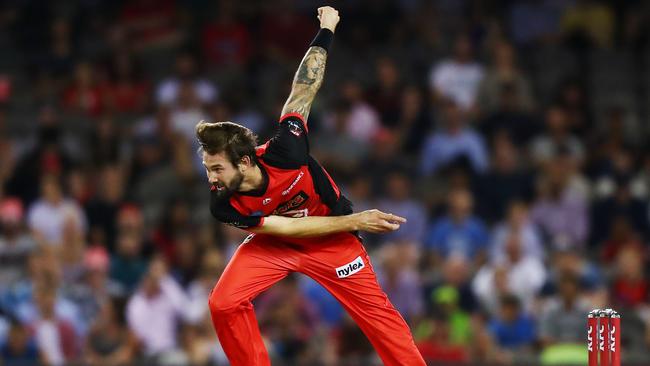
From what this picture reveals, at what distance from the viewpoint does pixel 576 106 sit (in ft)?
52.3

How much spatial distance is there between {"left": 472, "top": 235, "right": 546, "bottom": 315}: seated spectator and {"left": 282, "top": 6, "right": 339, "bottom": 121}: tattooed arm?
507cm

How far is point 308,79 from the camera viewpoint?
916 centimetres

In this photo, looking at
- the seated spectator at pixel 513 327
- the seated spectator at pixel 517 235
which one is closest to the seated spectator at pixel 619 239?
the seated spectator at pixel 517 235

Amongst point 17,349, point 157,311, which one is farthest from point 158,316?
point 17,349

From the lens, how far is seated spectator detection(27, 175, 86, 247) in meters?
14.8

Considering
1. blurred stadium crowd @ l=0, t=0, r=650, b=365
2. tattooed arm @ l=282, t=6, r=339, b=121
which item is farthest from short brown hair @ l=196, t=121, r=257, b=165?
blurred stadium crowd @ l=0, t=0, r=650, b=365

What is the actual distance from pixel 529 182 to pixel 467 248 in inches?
46.5

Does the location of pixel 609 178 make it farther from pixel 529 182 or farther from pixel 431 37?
pixel 431 37

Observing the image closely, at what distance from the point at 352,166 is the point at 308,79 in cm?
603

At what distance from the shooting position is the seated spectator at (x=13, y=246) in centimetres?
1453

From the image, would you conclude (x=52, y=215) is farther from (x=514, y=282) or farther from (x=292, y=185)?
(x=292, y=185)

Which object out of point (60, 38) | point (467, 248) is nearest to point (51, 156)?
point (60, 38)

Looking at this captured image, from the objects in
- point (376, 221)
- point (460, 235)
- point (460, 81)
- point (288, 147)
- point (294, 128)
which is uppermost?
point (460, 81)

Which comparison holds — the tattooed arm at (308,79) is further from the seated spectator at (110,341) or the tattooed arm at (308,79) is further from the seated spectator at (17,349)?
the seated spectator at (17,349)
